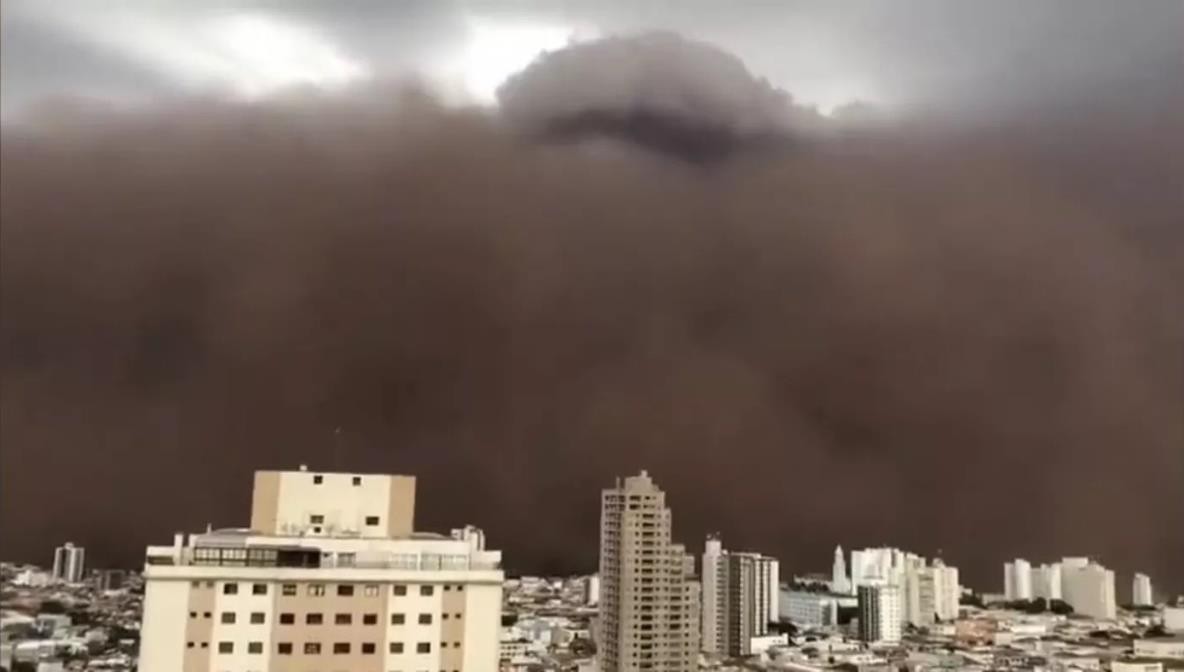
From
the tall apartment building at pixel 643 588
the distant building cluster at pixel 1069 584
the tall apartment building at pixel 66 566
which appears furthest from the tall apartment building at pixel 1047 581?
the tall apartment building at pixel 66 566

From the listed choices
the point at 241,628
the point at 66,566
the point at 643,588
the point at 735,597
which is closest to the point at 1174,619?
the point at 735,597

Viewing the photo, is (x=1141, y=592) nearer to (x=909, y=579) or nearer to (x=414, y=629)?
(x=909, y=579)

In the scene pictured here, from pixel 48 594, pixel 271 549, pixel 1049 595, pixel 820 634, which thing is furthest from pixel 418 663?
pixel 1049 595

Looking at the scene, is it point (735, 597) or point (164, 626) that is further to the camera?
point (735, 597)

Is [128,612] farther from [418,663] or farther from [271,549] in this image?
[418,663]

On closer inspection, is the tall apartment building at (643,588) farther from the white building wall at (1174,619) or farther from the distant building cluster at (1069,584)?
the white building wall at (1174,619)

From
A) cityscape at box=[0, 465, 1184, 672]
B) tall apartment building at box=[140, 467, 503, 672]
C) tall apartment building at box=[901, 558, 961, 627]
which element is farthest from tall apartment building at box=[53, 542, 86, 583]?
tall apartment building at box=[901, 558, 961, 627]
